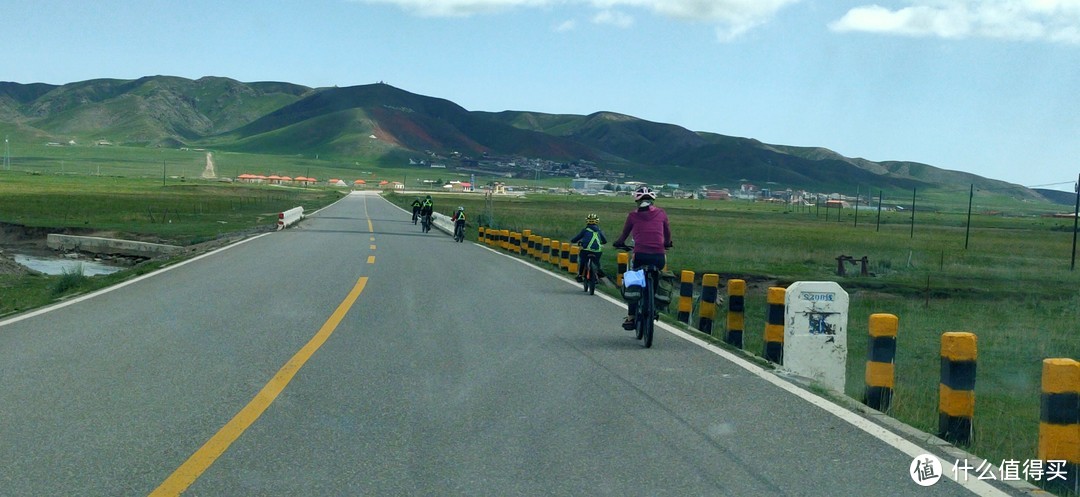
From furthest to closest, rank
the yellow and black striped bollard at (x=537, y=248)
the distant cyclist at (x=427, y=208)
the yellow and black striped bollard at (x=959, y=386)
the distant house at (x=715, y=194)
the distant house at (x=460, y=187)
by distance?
the distant house at (x=460, y=187), the distant house at (x=715, y=194), the distant cyclist at (x=427, y=208), the yellow and black striped bollard at (x=537, y=248), the yellow and black striped bollard at (x=959, y=386)

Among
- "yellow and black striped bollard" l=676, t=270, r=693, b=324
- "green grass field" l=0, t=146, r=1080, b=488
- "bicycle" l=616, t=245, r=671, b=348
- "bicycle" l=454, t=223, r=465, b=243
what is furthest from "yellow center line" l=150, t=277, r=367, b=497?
"bicycle" l=454, t=223, r=465, b=243

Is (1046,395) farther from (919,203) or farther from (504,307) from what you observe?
(919,203)

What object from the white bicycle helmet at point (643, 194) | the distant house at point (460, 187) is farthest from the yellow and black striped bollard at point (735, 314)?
the distant house at point (460, 187)

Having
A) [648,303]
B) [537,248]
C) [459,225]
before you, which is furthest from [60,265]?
[648,303]

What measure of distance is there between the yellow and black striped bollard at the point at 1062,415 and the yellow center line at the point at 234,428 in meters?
5.32

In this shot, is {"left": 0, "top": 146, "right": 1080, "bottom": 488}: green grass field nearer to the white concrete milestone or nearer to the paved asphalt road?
the white concrete milestone

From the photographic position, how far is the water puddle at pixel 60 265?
28875 millimetres

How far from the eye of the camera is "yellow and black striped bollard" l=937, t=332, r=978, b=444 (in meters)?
7.43

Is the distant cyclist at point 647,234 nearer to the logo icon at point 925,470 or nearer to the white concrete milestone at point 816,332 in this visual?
the white concrete milestone at point 816,332

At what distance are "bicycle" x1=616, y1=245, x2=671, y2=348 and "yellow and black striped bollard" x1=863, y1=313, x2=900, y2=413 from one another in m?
2.95

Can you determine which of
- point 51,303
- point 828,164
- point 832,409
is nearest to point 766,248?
point 51,303

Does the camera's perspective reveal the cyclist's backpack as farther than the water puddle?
No

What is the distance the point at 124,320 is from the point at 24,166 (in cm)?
19554

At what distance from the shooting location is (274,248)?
28.2 meters
